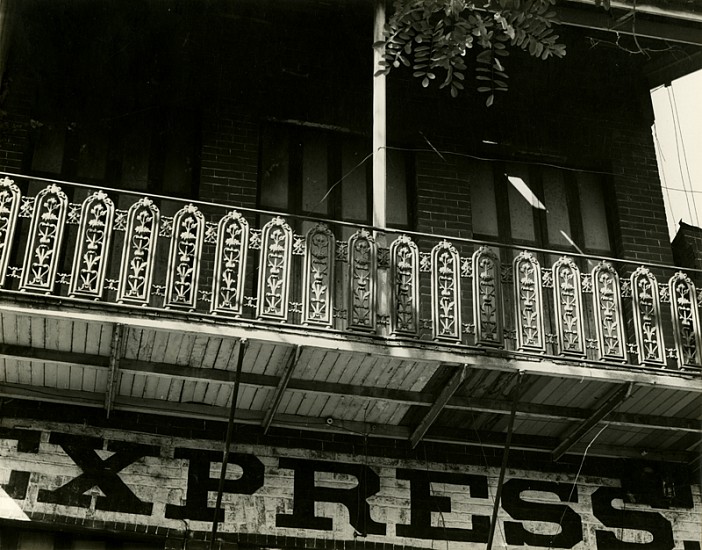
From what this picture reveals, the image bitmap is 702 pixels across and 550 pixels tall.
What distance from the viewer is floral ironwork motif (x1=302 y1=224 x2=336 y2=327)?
1096 cm

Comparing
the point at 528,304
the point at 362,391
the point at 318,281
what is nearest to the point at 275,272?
the point at 318,281

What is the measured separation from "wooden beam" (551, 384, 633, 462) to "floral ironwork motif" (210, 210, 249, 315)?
3884 mm

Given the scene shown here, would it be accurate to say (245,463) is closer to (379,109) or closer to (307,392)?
(307,392)

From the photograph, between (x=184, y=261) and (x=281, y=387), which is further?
(x=281, y=387)

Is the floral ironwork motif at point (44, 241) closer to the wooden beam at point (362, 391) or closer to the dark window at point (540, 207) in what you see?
the wooden beam at point (362, 391)

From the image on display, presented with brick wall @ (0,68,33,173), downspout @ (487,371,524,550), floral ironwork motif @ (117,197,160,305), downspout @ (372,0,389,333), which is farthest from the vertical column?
brick wall @ (0,68,33,173)

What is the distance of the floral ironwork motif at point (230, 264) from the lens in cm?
1085

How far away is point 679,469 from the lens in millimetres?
12844

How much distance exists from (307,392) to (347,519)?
1.38 metres

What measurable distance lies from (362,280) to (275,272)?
0.87 m

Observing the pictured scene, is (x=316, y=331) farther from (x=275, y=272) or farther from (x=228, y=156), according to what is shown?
(x=228, y=156)

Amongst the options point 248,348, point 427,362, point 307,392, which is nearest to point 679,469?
point 427,362

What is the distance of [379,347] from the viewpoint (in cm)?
1101

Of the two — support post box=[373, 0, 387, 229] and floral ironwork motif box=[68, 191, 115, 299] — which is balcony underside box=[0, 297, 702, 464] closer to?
floral ironwork motif box=[68, 191, 115, 299]
